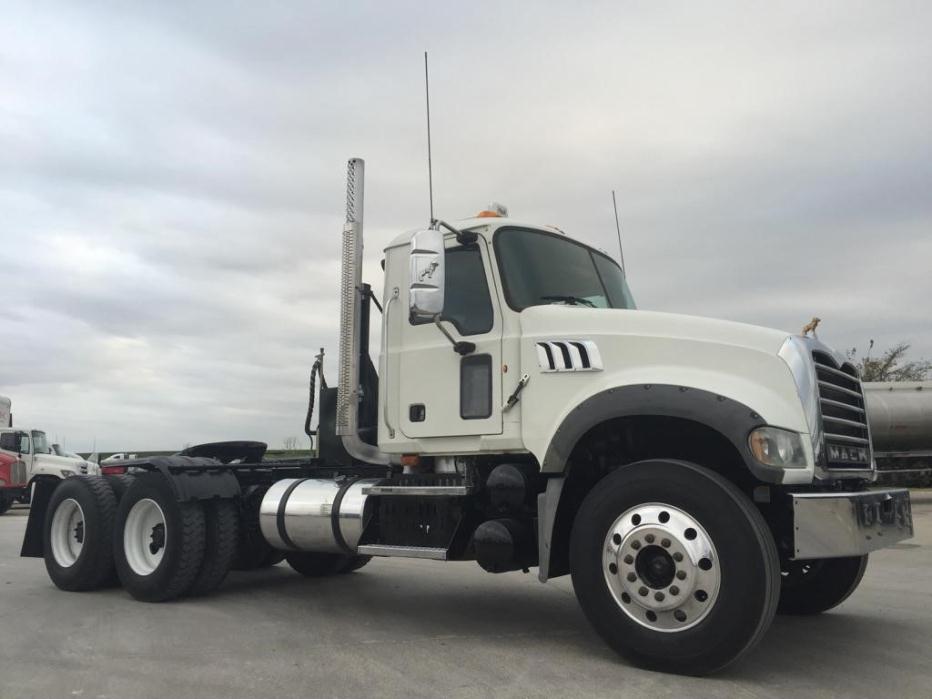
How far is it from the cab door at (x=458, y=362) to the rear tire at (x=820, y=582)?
2.52 meters

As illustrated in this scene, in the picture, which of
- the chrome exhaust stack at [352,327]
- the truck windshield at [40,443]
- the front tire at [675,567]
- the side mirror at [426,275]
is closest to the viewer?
the front tire at [675,567]

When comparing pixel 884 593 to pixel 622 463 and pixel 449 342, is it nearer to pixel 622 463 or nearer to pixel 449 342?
pixel 622 463

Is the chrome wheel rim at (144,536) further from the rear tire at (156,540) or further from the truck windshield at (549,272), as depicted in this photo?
the truck windshield at (549,272)

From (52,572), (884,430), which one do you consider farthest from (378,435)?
(884,430)

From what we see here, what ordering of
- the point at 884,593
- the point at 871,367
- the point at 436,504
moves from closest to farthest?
the point at 436,504
the point at 884,593
the point at 871,367

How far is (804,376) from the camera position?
188 inches

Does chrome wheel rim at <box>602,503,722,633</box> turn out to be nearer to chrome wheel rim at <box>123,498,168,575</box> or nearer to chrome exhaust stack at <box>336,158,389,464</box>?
chrome exhaust stack at <box>336,158,389,464</box>

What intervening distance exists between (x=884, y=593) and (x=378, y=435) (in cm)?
495

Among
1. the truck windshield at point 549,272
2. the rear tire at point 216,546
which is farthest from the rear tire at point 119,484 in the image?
the truck windshield at point 549,272

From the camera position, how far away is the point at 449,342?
6016mm

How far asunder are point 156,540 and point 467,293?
3.77 m

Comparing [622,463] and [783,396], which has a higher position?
[783,396]

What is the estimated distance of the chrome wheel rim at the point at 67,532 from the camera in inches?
317

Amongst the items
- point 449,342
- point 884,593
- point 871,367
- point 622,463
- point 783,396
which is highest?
point 871,367
